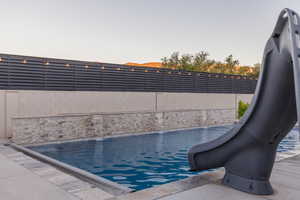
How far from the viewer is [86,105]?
14.0m

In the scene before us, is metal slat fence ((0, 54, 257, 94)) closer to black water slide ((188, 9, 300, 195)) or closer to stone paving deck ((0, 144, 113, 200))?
stone paving deck ((0, 144, 113, 200))

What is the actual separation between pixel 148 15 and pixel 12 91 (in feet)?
49.0

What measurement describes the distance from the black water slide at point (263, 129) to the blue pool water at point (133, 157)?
6.66 ft

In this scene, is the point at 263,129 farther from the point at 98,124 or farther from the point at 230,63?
the point at 230,63

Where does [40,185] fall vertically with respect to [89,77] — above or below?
below

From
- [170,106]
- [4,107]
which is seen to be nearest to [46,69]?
[4,107]

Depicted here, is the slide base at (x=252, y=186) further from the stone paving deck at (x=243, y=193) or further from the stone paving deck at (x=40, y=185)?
the stone paving deck at (x=40, y=185)

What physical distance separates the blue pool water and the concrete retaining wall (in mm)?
1818

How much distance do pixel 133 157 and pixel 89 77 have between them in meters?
6.70

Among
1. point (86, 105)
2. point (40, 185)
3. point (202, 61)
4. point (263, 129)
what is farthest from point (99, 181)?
point (202, 61)

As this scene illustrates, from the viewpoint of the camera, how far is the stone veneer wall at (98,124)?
10.8 m

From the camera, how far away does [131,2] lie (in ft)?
69.8

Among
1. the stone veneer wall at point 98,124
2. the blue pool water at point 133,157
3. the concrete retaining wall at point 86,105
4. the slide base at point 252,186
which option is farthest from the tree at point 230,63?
the slide base at point 252,186

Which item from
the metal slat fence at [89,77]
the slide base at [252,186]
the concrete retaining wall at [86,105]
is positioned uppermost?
the metal slat fence at [89,77]
